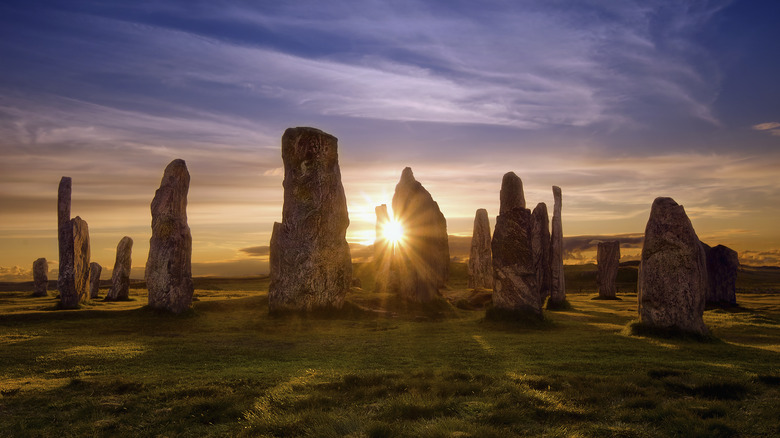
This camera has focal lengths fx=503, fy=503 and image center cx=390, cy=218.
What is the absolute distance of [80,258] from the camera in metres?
29.2

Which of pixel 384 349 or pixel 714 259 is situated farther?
pixel 714 259

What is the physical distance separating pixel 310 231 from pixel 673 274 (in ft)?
49.7

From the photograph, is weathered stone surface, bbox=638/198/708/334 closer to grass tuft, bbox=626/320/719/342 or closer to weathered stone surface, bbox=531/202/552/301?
grass tuft, bbox=626/320/719/342

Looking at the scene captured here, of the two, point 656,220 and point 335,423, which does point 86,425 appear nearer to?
point 335,423

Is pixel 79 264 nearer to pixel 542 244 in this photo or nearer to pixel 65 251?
pixel 65 251

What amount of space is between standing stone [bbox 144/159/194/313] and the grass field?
9.57 ft

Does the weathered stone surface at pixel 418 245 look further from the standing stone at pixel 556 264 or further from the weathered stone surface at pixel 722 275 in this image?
the weathered stone surface at pixel 722 275

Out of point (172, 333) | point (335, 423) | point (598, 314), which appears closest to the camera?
point (335, 423)

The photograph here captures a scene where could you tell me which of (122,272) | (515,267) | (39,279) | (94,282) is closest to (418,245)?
(515,267)

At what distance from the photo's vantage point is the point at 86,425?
29.7 feet

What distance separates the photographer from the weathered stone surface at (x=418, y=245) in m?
27.5

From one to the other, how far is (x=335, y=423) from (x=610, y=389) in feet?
18.8

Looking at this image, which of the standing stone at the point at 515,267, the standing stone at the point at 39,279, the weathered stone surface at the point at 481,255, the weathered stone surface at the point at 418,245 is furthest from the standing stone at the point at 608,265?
the standing stone at the point at 39,279

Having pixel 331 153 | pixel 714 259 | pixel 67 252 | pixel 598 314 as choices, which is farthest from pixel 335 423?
pixel 714 259
